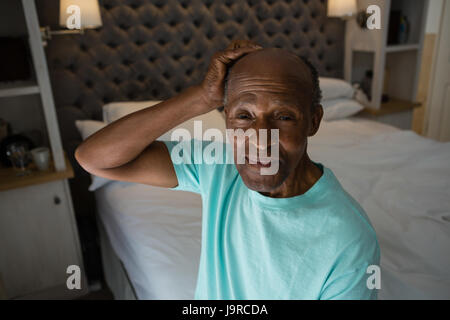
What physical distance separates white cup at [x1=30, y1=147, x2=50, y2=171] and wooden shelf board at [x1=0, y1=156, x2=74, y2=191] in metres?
0.03

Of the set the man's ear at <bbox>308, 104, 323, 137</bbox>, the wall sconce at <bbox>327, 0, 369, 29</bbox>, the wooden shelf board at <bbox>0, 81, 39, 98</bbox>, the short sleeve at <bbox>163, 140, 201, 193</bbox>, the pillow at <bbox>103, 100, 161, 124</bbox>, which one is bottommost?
the pillow at <bbox>103, 100, 161, 124</bbox>

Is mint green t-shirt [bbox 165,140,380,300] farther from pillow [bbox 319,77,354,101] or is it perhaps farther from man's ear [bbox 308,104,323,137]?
pillow [bbox 319,77,354,101]

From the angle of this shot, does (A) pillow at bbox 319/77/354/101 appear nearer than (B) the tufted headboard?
No

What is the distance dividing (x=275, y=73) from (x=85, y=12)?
159 centimetres

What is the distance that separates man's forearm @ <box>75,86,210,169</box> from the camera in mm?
722

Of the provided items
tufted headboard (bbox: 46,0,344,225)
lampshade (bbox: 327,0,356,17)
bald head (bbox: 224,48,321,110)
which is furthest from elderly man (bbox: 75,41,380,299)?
lampshade (bbox: 327,0,356,17)

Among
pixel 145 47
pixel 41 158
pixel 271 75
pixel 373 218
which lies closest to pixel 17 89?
pixel 41 158

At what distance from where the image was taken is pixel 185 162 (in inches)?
34.0

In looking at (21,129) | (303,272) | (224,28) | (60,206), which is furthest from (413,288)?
(21,129)

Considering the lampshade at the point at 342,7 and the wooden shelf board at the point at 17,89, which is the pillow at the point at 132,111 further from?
the lampshade at the point at 342,7

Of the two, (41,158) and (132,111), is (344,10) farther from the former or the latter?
(41,158)

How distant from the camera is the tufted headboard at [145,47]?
204 cm

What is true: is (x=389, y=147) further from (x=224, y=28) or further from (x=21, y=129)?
(x=21, y=129)

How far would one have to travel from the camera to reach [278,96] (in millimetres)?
592
